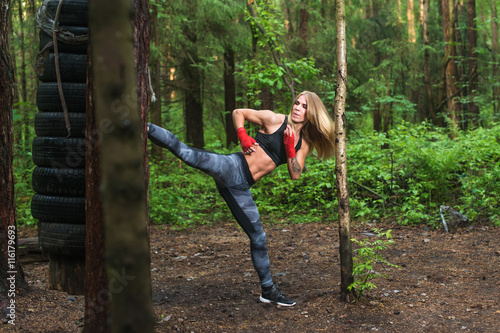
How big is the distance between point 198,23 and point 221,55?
→ 223 centimetres

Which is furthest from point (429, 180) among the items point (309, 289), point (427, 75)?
point (427, 75)

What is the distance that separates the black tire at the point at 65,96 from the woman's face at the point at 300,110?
2.12 m

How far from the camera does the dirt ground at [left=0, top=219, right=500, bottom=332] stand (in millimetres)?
3920

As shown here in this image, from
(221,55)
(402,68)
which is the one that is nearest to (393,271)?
(221,55)

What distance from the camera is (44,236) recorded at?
405 centimetres

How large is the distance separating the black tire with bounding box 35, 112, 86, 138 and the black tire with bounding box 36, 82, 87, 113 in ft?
0.21

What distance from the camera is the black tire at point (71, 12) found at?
397 cm

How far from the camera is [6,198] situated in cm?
391

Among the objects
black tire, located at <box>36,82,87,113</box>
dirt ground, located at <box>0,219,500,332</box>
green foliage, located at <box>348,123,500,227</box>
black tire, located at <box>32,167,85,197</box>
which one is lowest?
dirt ground, located at <box>0,219,500,332</box>

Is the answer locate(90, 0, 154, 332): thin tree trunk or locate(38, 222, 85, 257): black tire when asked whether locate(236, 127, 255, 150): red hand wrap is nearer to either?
locate(38, 222, 85, 257): black tire

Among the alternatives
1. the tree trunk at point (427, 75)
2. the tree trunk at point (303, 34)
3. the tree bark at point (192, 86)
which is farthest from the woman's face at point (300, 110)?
the tree trunk at point (427, 75)

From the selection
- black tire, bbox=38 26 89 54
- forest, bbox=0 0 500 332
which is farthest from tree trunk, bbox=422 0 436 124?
black tire, bbox=38 26 89 54

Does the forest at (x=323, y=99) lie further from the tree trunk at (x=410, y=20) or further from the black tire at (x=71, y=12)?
the tree trunk at (x=410, y=20)

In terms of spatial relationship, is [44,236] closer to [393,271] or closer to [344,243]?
[344,243]
